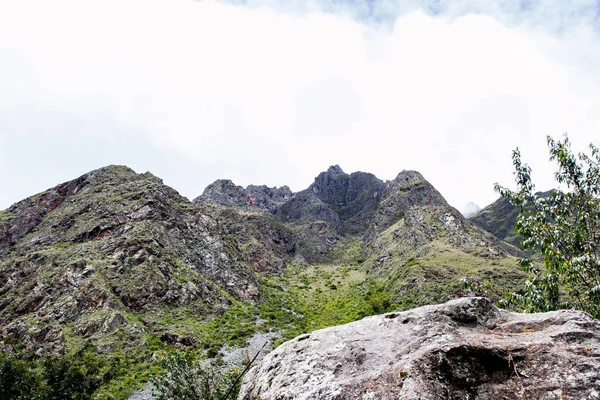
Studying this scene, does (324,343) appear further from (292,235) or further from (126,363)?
(292,235)

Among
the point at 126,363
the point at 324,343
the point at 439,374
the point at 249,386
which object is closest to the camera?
the point at 439,374

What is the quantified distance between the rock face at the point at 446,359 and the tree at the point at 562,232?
8.17 meters

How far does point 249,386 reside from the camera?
35.5 ft

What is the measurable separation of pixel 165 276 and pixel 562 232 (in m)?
64.0

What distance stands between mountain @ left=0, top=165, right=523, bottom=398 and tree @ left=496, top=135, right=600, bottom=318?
17605mm

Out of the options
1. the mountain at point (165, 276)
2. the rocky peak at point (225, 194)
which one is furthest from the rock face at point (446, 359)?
the rocky peak at point (225, 194)

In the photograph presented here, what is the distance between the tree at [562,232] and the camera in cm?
1545

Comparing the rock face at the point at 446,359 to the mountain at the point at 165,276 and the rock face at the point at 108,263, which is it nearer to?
the mountain at the point at 165,276

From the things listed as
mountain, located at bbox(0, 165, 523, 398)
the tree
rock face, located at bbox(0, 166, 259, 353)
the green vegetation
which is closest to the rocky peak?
mountain, located at bbox(0, 165, 523, 398)

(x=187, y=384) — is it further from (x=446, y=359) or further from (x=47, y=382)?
(x=47, y=382)

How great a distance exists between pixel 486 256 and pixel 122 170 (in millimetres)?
113162

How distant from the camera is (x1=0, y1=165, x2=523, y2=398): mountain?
1873 inches

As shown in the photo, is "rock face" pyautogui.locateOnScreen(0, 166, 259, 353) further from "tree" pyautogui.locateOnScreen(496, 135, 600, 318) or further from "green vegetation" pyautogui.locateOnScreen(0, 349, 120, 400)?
"tree" pyautogui.locateOnScreen(496, 135, 600, 318)

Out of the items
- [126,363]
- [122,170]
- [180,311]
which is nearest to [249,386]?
[126,363]
